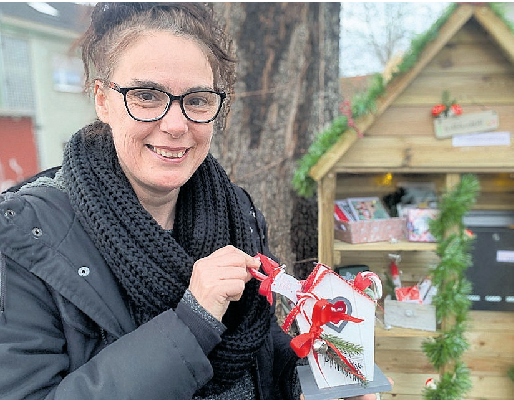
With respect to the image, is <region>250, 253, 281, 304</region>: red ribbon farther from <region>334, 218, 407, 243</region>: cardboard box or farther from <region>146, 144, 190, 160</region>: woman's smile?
<region>334, 218, 407, 243</region>: cardboard box

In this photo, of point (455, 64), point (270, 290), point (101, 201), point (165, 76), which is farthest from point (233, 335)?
point (455, 64)

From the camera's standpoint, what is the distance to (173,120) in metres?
0.89

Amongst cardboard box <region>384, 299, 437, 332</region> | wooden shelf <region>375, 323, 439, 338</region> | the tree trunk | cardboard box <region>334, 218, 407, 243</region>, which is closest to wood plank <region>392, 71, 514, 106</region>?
the tree trunk

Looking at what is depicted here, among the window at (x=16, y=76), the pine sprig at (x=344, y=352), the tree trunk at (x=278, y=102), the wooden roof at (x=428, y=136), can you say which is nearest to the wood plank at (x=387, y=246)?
the tree trunk at (x=278, y=102)

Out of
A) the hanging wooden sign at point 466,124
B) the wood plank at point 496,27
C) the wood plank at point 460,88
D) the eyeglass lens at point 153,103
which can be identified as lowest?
the hanging wooden sign at point 466,124

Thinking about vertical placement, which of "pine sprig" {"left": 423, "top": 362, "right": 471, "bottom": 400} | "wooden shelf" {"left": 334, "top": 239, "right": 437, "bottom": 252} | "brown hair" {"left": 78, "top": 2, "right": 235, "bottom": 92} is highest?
"brown hair" {"left": 78, "top": 2, "right": 235, "bottom": 92}

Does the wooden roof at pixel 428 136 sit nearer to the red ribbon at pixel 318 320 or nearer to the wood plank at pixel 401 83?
the wood plank at pixel 401 83

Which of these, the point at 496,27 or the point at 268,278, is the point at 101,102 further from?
the point at 496,27

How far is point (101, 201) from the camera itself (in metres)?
0.94

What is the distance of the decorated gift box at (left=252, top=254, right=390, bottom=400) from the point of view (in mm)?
933

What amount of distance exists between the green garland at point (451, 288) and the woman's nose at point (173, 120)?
58.7 inches

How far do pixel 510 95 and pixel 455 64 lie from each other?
0.29 meters

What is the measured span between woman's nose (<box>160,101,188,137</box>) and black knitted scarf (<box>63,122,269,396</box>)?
0.20 m

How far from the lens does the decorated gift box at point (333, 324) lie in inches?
36.7
